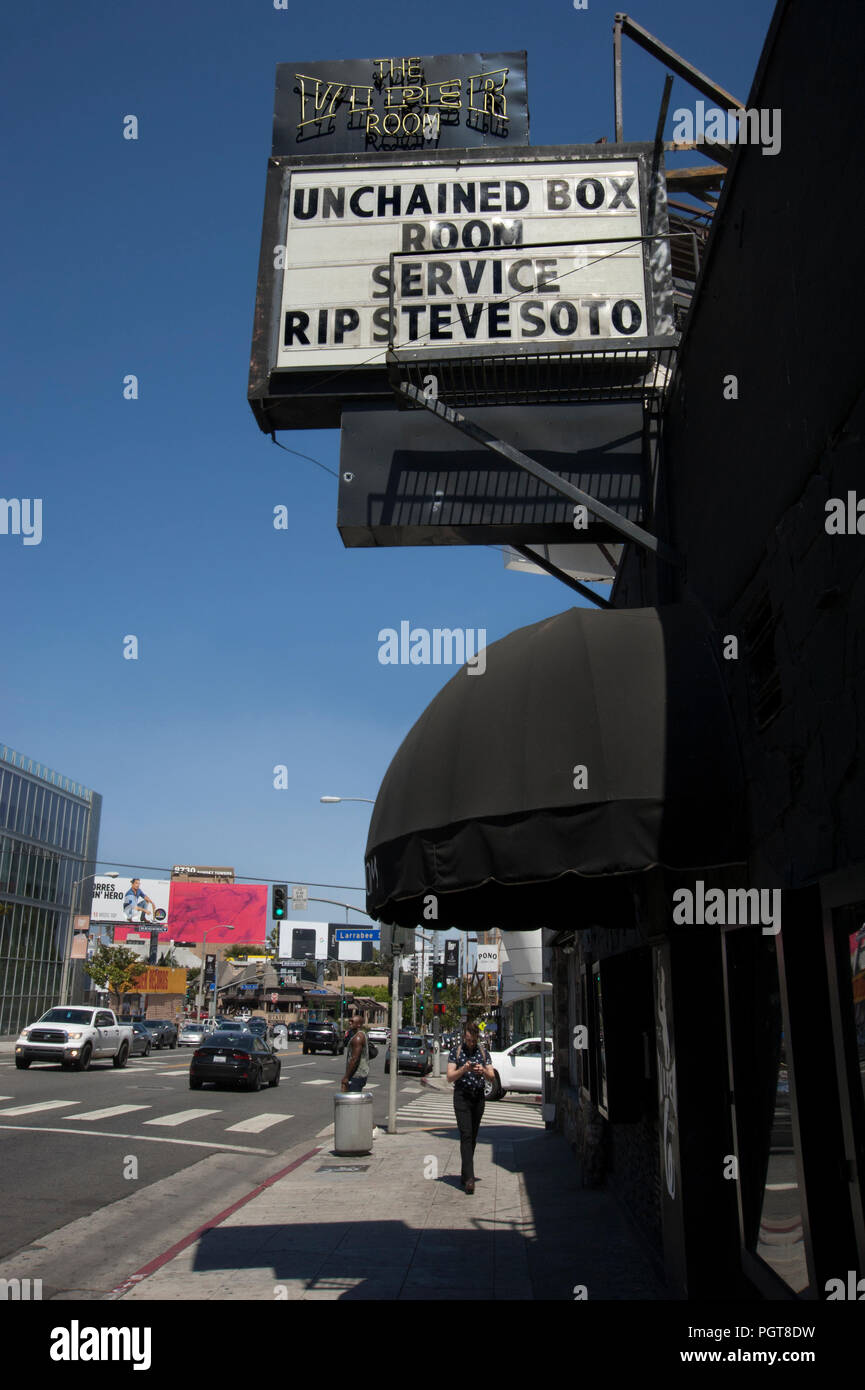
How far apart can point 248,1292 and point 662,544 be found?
18.7ft

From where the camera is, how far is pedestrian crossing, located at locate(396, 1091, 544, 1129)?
1900cm

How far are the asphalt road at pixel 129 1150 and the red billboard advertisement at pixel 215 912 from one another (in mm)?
80733

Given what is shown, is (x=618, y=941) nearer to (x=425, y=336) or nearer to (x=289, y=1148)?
(x=425, y=336)

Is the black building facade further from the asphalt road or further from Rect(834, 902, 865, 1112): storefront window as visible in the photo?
the asphalt road

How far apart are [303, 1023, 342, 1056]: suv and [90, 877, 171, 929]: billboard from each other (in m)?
56.0

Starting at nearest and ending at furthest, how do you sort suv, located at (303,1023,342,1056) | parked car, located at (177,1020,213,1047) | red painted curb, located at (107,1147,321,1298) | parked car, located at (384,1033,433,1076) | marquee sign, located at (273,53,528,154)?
red painted curb, located at (107,1147,321,1298) < marquee sign, located at (273,53,528,154) < parked car, located at (384,1033,433,1076) < suv, located at (303,1023,342,1056) < parked car, located at (177,1020,213,1047)

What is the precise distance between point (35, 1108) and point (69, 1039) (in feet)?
34.3

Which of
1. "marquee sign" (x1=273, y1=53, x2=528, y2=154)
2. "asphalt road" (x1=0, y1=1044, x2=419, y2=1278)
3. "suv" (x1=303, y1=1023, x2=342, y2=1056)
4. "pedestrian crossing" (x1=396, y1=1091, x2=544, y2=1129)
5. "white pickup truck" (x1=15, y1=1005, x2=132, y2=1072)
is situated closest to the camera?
"asphalt road" (x1=0, y1=1044, x2=419, y2=1278)

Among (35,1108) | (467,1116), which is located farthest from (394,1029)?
(467,1116)

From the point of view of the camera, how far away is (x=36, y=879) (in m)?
55.0

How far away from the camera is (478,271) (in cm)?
853

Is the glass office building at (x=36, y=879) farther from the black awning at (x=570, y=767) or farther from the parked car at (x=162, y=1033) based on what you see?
the black awning at (x=570, y=767)

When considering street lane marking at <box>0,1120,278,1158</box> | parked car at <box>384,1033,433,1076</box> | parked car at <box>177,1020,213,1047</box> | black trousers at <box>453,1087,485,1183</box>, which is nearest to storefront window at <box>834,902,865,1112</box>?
black trousers at <box>453,1087,485,1183</box>
